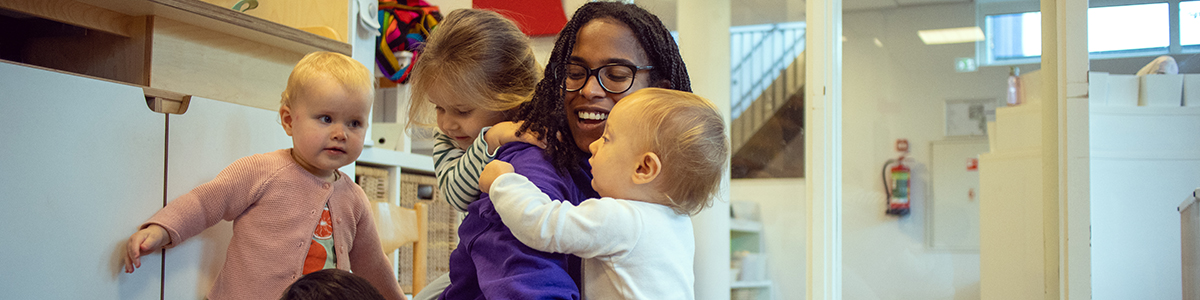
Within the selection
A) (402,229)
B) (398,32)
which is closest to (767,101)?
(398,32)

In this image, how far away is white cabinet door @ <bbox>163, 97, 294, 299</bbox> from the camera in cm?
137

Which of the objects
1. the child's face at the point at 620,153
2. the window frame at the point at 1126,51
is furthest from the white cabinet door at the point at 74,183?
the window frame at the point at 1126,51

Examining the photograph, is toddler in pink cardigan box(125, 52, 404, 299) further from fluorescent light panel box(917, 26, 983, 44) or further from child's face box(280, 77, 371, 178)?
fluorescent light panel box(917, 26, 983, 44)

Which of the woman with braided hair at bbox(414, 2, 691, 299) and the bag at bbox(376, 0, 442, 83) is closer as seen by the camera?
the woman with braided hair at bbox(414, 2, 691, 299)

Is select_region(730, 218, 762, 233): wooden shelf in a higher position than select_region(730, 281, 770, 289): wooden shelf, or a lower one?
higher

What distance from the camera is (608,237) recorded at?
92cm

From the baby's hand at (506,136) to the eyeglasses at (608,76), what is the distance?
90mm

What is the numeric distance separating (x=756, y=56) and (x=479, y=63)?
7.93 ft

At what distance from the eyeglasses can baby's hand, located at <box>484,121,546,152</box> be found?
9cm

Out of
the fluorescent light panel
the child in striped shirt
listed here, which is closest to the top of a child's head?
the child in striped shirt

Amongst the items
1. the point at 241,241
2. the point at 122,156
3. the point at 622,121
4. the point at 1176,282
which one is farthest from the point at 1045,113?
the point at 122,156

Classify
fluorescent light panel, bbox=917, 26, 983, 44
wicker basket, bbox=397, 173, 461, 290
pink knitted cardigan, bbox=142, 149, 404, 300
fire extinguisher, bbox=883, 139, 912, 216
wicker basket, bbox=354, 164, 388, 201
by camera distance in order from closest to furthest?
pink knitted cardigan, bbox=142, 149, 404, 300, wicker basket, bbox=354, 164, 388, 201, wicker basket, bbox=397, 173, 461, 290, fluorescent light panel, bbox=917, 26, 983, 44, fire extinguisher, bbox=883, 139, 912, 216

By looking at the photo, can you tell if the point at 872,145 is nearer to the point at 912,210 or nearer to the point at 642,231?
the point at 912,210

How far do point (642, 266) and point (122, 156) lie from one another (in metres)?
0.92
